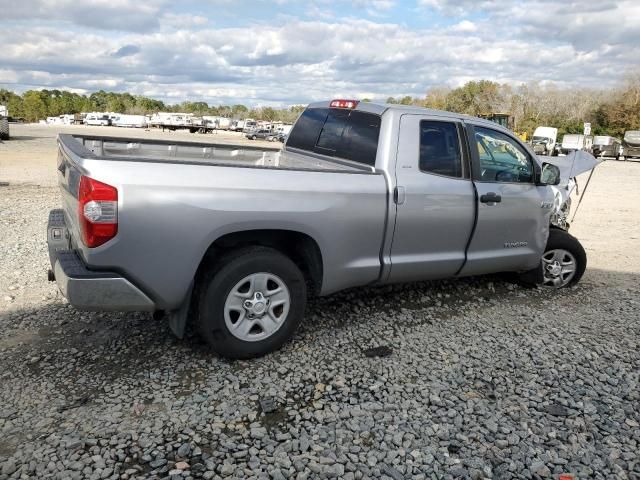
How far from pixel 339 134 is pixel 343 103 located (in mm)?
300

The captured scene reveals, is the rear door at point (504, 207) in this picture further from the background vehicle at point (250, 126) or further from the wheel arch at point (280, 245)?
the background vehicle at point (250, 126)

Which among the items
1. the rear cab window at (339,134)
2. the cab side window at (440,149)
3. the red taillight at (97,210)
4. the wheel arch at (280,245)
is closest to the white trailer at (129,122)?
the rear cab window at (339,134)

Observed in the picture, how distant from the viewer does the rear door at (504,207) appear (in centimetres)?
486

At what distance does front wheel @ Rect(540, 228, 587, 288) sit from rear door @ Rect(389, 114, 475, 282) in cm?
164

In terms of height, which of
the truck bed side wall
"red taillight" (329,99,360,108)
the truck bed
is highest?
"red taillight" (329,99,360,108)

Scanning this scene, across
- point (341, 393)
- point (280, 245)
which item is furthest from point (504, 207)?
point (341, 393)

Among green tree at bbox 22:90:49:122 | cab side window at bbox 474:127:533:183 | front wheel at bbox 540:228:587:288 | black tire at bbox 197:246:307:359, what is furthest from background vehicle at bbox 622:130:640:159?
A: green tree at bbox 22:90:49:122

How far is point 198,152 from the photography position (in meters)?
5.64

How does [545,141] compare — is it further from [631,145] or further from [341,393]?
[341,393]

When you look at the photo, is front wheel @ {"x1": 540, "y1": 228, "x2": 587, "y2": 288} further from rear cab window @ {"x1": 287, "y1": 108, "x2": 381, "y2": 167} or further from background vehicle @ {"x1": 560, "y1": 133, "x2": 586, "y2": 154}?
background vehicle @ {"x1": 560, "y1": 133, "x2": 586, "y2": 154}

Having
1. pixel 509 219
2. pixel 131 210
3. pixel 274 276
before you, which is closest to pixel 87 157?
pixel 131 210

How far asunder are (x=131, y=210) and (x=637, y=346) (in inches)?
168

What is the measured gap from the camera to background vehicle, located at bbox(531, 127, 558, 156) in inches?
1497

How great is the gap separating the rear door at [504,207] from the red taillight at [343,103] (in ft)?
3.61
